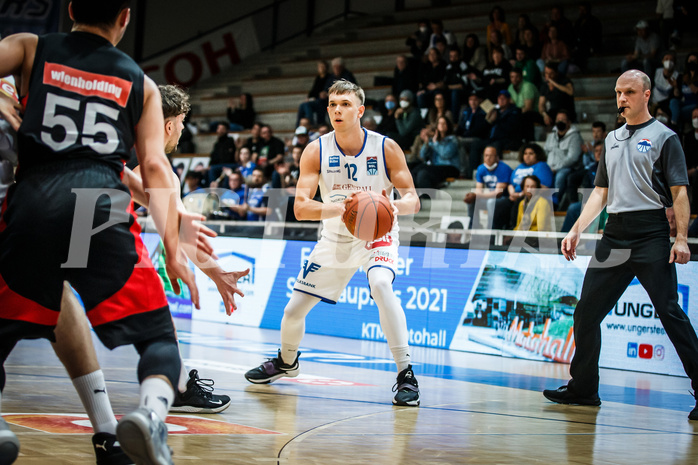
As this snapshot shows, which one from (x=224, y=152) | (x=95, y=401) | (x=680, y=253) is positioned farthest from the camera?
(x=224, y=152)

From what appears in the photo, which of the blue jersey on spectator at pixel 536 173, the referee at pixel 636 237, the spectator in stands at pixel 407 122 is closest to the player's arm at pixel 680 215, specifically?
the referee at pixel 636 237

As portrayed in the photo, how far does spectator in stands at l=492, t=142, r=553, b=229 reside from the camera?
10.9m

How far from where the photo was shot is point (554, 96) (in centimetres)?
1288

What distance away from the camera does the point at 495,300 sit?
923 centimetres

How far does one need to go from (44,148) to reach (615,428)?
3.86 m

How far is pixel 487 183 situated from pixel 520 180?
65 centimetres

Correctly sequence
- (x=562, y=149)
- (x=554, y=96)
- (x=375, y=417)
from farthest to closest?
(x=554, y=96) → (x=562, y=149) → (x=375, y=417)

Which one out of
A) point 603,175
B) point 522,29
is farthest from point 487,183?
point 603,175

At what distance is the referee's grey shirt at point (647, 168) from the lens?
5.77 metres

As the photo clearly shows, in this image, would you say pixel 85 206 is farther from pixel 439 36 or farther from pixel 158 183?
pixel 439 36

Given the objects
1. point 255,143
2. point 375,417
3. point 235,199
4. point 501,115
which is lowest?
point 375,417

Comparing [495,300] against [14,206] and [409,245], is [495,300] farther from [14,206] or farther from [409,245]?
[14,206]

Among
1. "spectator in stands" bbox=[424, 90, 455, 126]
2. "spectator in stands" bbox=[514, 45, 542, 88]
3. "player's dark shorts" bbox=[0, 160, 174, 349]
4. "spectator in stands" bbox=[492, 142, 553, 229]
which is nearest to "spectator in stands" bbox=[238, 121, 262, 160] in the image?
"spectator in stands" bbox=[424, 90, 455, 126]

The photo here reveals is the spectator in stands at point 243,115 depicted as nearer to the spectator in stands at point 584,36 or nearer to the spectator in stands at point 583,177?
the spectator in stands at point 584,36
